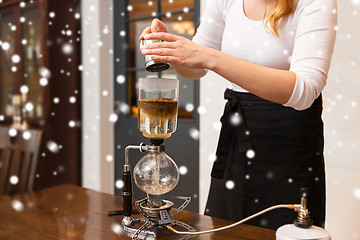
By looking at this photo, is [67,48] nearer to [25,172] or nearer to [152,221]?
[25,172]

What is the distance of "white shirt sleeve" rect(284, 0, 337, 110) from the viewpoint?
90 centimetres

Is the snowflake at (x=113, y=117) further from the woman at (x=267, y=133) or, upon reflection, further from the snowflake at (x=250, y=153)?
the snowflake at (x=250, y=153)

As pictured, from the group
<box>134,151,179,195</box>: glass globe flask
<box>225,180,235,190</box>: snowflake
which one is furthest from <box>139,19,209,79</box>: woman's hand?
<box>225,180,235,190</box>: snowflake

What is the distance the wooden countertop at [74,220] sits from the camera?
0.83 m

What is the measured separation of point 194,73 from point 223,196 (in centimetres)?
42

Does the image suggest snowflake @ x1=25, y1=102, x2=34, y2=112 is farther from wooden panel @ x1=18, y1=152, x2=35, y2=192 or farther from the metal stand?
the metal stand

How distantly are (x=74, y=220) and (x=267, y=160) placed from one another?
0.59m

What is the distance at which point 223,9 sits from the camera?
121cm

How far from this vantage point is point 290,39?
1.06 m

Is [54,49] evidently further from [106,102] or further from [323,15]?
[323,15]

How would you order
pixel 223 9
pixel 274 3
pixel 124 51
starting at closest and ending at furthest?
1. pixel 274 3
2. pixel 223 9
3. pixel 124 51

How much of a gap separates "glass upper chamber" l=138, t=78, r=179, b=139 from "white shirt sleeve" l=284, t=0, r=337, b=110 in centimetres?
30

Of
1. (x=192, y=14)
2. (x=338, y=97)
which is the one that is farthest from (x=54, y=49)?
(x=338, y=97)

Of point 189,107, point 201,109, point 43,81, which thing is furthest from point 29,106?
point 201,109
